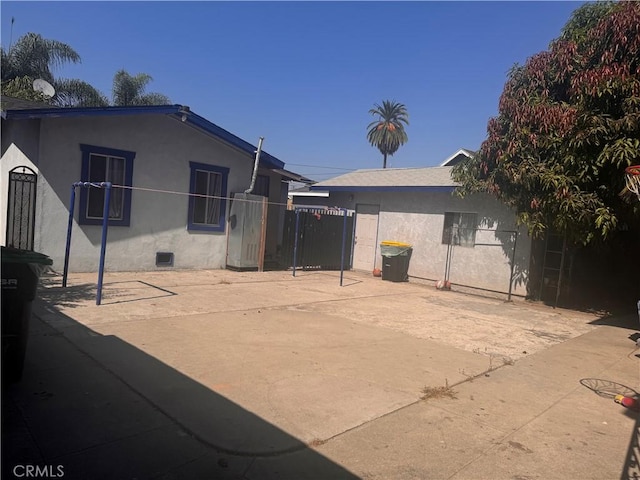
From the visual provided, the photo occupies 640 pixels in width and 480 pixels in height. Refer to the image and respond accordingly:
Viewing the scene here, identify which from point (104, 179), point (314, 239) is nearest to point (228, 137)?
point (104, 179)

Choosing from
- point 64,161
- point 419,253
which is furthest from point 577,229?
point 64,161

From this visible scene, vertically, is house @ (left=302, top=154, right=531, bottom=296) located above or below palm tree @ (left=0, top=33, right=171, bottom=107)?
below

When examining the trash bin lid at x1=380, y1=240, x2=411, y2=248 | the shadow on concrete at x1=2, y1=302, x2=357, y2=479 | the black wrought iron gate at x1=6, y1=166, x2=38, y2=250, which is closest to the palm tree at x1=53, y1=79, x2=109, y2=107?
the black wrought iron gate at x1=6, y1=166, x2=38, y2=250

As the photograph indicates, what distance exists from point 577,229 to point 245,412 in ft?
27.9

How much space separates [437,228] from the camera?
14.2 m

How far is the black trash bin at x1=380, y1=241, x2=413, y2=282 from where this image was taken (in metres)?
14.4

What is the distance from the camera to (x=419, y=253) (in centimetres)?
1467

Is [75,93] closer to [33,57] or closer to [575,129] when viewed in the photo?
[33,57]

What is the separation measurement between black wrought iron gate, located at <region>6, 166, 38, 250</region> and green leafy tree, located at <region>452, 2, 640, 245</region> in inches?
414

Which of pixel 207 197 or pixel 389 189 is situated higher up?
pixel 389 189

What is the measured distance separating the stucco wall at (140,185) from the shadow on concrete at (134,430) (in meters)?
6.38

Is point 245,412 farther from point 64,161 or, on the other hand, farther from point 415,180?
point 415,180

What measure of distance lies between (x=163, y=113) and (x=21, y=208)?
12.6 ft

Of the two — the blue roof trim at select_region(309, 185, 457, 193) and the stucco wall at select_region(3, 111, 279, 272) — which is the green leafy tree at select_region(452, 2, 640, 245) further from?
the stucco wall at select_region(3, 111, 279, 272)
